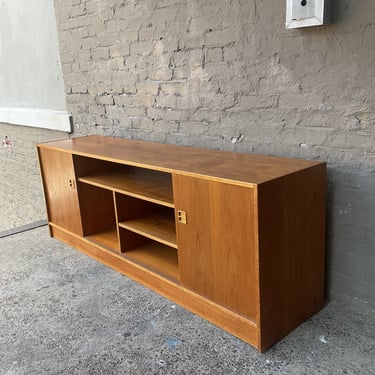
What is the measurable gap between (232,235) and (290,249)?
0.92ft

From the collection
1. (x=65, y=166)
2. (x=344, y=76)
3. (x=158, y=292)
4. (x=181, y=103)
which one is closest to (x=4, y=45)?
(x=65, y=166)

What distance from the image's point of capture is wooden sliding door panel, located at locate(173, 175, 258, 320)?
1830 millimetres

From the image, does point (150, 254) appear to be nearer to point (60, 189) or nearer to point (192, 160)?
point (192, 160)

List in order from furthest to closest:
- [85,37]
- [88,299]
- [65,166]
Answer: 1. [85,37]
2. [65,166]
3. [88,299]

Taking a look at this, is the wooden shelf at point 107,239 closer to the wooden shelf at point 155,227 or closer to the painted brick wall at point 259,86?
the wooden shelf at point 155,227

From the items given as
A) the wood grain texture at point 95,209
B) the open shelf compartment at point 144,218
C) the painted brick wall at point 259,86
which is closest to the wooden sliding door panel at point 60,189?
the wood grain texture at point 95,209

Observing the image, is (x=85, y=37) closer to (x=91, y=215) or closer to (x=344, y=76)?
(x=91, y=215)

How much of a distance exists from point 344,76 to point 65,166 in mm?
1917

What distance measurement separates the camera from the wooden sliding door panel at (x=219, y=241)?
6.00 ft

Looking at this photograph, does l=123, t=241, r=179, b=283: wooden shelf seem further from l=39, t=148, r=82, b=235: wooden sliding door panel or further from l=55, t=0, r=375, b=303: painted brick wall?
l=55, t=0, r=375, b=303: painted brick wall

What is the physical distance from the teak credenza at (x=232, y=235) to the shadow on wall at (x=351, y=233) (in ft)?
0.30

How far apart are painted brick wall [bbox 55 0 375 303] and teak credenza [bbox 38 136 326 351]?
0.14m

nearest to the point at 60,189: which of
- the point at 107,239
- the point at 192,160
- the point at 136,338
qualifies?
the point at 107,239

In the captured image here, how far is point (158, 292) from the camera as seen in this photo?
96.4 inches
